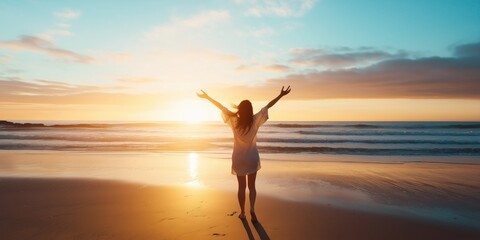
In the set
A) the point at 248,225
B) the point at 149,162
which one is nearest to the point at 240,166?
the point at 248,225

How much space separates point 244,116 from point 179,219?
2086mm

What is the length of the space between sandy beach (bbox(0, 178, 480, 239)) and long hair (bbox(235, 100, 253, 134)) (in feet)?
5.12

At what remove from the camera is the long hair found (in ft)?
16.6

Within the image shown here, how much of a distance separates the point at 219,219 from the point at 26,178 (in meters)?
6.94

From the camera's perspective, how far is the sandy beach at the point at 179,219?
4.80 m

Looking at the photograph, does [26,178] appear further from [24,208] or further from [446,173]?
[446,173]

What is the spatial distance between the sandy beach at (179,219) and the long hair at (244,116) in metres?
1.56

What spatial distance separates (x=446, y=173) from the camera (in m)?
10.7

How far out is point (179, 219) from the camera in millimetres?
5449

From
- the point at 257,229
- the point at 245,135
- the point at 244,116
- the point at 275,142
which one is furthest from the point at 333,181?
the point at 275,142

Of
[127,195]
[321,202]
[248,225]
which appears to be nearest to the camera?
[248,225]

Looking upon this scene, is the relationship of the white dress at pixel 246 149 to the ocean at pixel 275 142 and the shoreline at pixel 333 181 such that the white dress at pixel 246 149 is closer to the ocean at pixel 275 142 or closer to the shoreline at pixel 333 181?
the shoreline at pixel 333 181

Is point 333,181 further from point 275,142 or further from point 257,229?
point 275,142

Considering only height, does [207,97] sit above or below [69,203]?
above
